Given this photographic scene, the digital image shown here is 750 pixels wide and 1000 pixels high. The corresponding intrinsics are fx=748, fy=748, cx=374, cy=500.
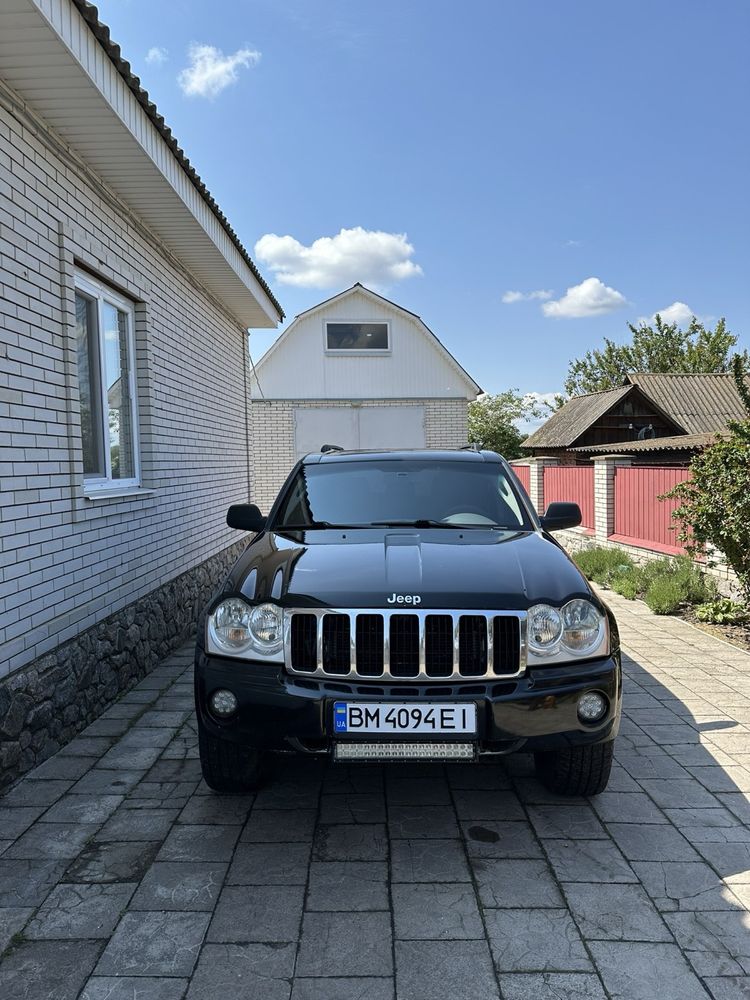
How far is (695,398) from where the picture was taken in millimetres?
30734

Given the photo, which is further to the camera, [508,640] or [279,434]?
[279,434]

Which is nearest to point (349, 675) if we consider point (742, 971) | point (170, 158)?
point (742, 971)

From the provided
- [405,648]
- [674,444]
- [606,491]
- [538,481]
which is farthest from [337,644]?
[674,444]

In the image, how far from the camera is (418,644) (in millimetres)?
3039

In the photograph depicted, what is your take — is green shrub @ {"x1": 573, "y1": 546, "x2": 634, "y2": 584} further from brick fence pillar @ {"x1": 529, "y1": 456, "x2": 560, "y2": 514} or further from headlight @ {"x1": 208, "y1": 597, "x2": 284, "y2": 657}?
headlight @ {"x1": 208, "y1": 597, "x2": 284, "y2": 657}

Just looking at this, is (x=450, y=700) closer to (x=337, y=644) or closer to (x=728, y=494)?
(x=337, y=644)

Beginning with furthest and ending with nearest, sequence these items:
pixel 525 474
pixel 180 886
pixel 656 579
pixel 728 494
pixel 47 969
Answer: pixel 525 474 < pixel 656 579 < pixel 728 494 < pixel 180 886 < pixel 47 969

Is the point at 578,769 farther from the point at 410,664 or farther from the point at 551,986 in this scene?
the point at 551,986

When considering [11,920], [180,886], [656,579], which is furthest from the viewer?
[656,579]

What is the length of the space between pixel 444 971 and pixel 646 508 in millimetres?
9341

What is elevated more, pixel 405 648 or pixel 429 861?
pixel 405 648

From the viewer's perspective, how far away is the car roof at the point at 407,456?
16.2 ft

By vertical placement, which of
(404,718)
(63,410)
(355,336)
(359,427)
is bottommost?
(404,718)

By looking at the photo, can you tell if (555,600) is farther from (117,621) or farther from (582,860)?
(117,621)
